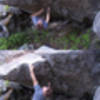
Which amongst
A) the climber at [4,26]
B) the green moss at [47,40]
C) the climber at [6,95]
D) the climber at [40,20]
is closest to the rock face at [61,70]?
the climber at [6,95]

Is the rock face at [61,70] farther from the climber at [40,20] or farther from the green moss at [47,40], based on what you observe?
the climber at [40,20]

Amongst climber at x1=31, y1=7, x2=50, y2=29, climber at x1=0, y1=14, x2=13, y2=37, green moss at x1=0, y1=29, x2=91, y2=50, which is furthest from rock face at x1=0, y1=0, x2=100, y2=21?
climber at x1=0, y1=14, x2=13, y2=37

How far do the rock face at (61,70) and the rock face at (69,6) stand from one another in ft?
4.13

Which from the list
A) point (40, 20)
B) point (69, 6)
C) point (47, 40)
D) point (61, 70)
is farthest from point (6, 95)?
point (69, 6)

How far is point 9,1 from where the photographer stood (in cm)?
515

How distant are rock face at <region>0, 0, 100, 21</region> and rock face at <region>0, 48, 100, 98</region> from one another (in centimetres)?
126

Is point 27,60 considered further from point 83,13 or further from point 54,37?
point 83,13

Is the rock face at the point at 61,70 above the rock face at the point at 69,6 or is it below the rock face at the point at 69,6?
below

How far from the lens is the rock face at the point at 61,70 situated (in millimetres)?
4656

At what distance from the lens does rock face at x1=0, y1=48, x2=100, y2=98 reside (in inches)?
183

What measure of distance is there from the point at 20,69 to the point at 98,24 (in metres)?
2.21

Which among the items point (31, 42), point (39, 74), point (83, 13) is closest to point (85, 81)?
point (39, 74)

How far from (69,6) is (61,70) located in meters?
1.76

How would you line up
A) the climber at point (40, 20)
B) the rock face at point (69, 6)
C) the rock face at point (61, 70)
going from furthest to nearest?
the climber at point (40, 20) → the rock face at point (69, 6) → the rock face at point (61, 70)
